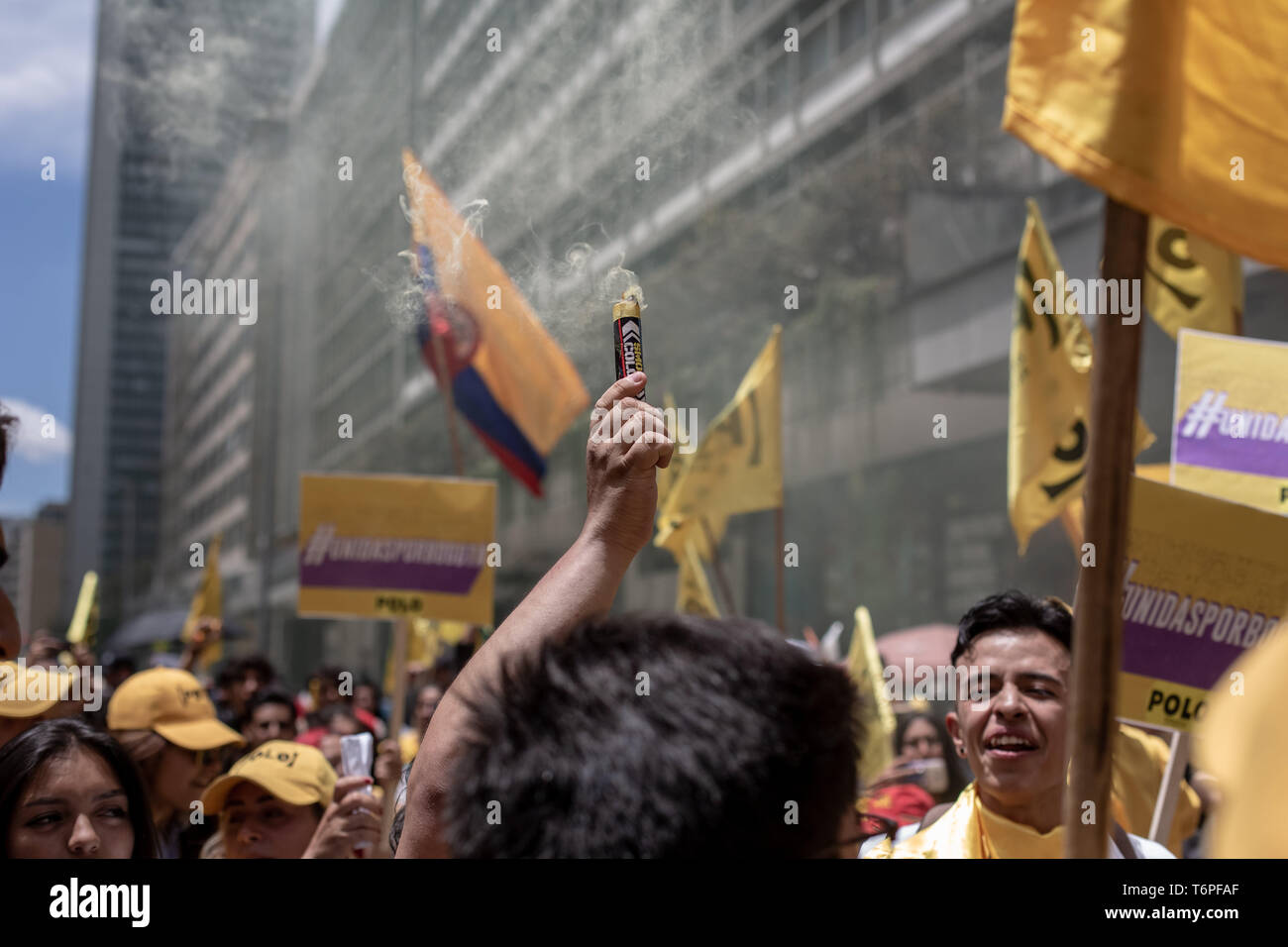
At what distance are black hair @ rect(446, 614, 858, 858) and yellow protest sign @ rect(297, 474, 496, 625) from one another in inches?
212

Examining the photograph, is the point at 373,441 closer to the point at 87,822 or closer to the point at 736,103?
the point at 736,103

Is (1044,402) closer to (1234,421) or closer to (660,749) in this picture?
(1234,421)

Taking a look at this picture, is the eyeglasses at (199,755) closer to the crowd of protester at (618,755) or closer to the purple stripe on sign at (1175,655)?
the crowd of protester at (618,755)

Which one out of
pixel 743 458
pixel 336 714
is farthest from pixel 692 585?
pixel 336 714

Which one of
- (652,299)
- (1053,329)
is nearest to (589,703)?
(1053,329)

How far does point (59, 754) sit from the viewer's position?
8.72 feet

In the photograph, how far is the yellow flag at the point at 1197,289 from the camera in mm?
5344

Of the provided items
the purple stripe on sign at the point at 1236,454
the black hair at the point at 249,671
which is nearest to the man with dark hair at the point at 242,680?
the black hair at the point at 249,671

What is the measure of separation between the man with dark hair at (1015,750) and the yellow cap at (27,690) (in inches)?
94.6

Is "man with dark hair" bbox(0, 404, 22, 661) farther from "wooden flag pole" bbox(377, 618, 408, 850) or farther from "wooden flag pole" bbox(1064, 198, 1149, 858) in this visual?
"wooden flag pole" bbox(1064, 198, 1149, 858)

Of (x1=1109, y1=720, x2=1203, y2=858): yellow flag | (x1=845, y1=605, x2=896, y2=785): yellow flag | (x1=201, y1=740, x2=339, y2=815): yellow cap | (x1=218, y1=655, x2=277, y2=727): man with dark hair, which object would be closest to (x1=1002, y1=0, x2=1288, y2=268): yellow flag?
(x1=1109, y1=720, x2=1203, y2=858): yellow flag

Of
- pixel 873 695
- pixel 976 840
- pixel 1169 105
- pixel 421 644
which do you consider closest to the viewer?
pixel 1169 105

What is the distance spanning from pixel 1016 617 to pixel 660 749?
1.85 m

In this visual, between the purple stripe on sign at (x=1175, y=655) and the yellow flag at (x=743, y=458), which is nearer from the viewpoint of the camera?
the purple stripe on sign at (x=1175, y=655)
